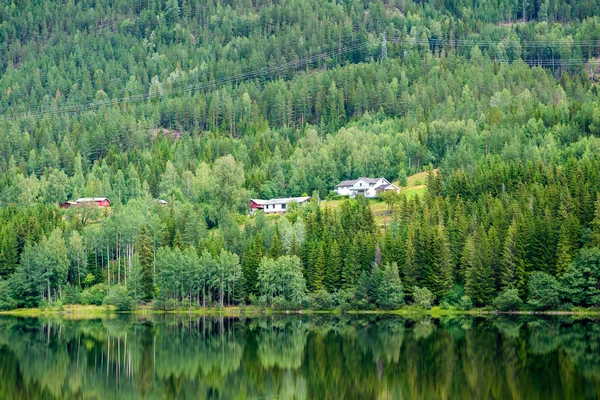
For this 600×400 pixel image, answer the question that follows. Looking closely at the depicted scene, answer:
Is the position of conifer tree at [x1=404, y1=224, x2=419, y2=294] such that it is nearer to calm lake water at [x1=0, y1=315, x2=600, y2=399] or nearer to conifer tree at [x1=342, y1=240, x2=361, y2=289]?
conifer tree at [x1=342, y1=240, x2=361, y2=289]

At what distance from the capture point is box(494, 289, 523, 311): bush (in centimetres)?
10925

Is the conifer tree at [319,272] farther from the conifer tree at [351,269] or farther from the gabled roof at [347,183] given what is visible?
the gabled roof at [347,183]

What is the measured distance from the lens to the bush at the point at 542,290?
10775 cm

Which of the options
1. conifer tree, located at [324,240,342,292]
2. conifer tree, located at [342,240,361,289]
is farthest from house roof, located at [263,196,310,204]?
conifer tree, located at [342,240,361,289]

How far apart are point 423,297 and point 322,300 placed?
45.0ft

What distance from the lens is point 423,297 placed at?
A: 115m

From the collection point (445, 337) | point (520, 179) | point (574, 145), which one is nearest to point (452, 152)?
point (574, 145)

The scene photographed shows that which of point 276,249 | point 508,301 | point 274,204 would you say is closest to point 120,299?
point 276,249

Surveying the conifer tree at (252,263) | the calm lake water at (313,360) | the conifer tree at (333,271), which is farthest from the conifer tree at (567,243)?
the conifer tree at (252,263)

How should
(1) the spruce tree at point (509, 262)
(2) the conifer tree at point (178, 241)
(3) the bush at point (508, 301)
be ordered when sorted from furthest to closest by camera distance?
1. (2) the conifer tree at point (178, 241)
2. (1) the spruce tree at point (509, 262)
3. (3) the bush at point (508, 301)

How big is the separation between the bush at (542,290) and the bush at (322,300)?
25452 mm

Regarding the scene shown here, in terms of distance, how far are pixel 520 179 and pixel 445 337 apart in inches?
2437

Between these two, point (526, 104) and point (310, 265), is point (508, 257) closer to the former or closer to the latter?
point (310, 265)

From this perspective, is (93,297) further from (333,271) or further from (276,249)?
(333,271)
